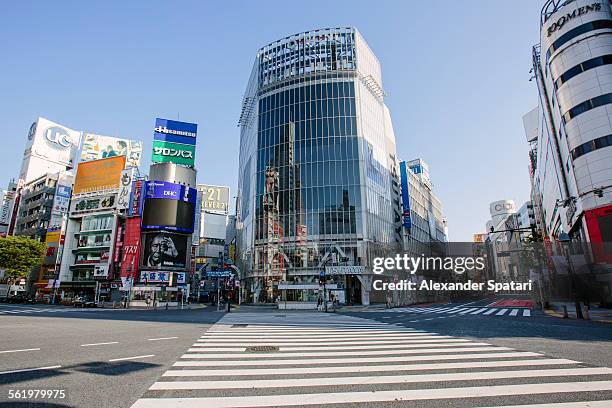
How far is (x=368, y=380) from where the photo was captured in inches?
244

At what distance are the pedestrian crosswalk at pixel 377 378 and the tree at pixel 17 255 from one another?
59257 millimetres

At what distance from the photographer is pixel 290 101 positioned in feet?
197

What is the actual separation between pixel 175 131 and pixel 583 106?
224ft

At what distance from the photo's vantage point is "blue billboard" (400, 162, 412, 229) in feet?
231

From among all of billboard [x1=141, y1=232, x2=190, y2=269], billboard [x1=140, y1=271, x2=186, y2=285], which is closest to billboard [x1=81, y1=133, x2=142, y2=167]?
billboard [x1=141, y1=232, x2=190, y2=269]

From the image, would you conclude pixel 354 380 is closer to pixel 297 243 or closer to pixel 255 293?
pixel 297 243

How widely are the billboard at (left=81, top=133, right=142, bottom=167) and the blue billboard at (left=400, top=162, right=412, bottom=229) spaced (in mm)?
63042

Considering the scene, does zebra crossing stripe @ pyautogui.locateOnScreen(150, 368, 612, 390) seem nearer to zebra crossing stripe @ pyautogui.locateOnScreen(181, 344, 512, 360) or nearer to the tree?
zebra crossing stripe @ pyautogui.locateOnScreen(181, 344, 512, 360)

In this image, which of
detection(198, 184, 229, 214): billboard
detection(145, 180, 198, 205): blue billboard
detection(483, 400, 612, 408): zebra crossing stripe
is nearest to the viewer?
detection(483, 400, 612, 408): zebra crossing stripe

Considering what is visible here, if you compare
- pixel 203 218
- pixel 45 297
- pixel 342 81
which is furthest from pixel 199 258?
pixel 342 81

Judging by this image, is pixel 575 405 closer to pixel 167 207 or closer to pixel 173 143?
pixel 167 207

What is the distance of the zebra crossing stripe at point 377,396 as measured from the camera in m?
4.82

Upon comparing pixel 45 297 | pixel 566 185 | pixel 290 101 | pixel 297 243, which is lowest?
pixel 45 297

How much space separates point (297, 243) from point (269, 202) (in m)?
9.15
